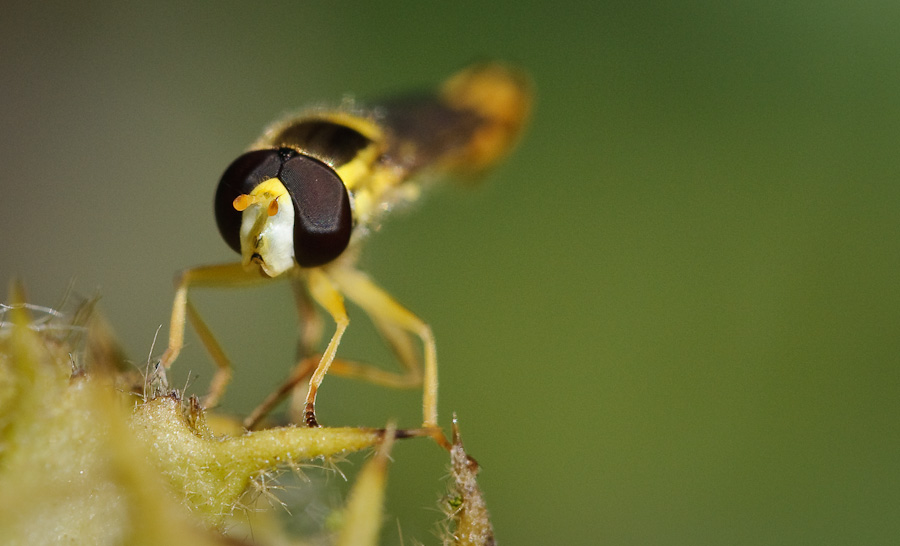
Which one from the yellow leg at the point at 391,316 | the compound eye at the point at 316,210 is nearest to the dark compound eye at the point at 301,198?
the compound eye at the point at 316,210

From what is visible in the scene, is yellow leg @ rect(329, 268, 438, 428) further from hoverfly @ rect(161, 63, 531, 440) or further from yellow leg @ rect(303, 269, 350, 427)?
yellow leg @ rect(303, 269, 350, 427)

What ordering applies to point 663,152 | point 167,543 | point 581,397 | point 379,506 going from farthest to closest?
point 663,152, point 581,397, point 379,506, point 167,543

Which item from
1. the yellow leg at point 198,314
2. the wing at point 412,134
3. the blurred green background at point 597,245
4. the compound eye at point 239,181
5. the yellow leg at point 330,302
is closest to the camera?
the yellow leg at point 198,314

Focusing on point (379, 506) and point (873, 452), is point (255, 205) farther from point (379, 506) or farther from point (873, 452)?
point (873, 452)

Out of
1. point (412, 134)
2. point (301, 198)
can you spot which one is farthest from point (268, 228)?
point (412, 134)

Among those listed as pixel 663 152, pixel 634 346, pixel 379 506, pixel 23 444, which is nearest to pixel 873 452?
pixel 634 346

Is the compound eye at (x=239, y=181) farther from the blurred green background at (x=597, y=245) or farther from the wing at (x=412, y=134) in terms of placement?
the blurred green background at (x=597, y=245)
